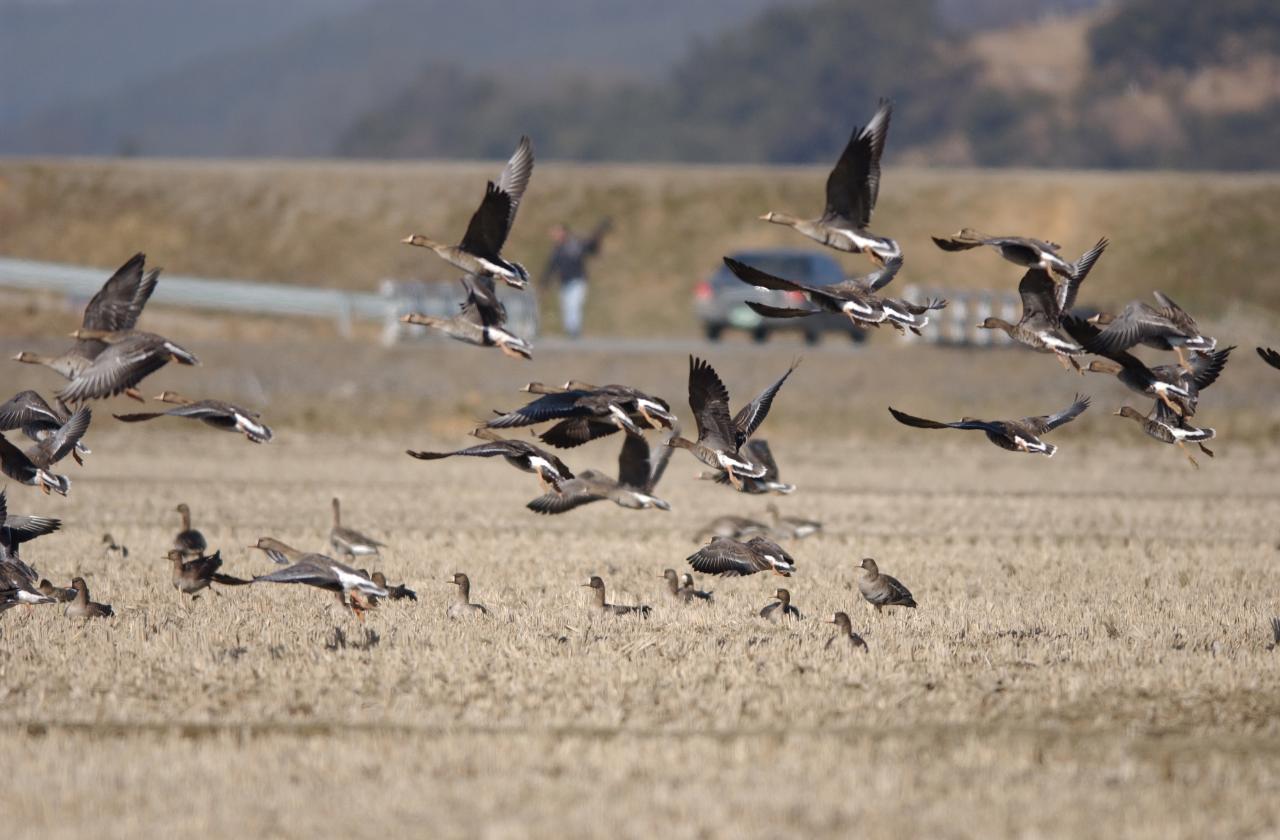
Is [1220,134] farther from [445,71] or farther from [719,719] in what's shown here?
[719,719]

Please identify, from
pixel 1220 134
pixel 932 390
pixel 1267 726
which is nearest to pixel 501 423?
pixel 1267 726

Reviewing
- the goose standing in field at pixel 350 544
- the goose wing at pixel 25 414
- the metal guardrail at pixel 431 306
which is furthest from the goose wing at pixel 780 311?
the metal guardrail at pixel 431 306

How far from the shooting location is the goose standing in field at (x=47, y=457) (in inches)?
583

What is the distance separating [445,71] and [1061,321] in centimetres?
17918

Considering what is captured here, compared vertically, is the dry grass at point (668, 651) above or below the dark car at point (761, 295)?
below

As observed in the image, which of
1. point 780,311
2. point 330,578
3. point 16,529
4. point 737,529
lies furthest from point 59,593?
point 737,529

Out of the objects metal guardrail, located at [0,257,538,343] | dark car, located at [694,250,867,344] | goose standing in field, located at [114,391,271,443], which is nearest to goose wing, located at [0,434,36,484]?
goose standing in field, located at [114,391,271,443]

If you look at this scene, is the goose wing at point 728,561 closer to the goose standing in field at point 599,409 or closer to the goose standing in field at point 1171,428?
the goose standing in field at point 599,409

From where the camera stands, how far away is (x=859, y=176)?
1479 centimetres

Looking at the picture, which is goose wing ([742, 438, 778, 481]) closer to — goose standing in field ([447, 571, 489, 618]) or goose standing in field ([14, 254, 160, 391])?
goose standing in field ([447, 571, 489, 618])

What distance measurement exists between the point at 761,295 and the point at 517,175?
87.4ft

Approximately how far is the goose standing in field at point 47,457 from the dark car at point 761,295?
90.7 ft

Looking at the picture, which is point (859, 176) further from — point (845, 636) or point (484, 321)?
point (845, 636)

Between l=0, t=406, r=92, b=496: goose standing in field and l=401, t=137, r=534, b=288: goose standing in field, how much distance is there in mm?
2958
